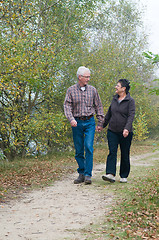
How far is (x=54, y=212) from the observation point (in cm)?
490

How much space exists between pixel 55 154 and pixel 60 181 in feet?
20.3

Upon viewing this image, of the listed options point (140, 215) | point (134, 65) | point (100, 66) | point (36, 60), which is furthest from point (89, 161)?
point (134, 65)

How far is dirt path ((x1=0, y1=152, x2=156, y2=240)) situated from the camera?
13.0ft

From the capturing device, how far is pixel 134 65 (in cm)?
2459

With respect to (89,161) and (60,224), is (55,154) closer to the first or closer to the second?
(89,161)

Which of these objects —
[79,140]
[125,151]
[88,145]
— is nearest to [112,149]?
[125,151]

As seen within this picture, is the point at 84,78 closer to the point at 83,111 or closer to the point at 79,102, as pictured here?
the point at 79,102

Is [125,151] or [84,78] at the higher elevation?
[84,78]

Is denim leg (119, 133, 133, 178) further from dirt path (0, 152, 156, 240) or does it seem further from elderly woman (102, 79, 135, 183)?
dirt path (0, 152, 156, 240)

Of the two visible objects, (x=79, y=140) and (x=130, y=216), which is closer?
(x=130, y=216)

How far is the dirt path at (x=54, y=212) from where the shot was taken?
3.96 metres

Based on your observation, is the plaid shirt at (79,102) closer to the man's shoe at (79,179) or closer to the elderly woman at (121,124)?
the elderly woman at (121,124)

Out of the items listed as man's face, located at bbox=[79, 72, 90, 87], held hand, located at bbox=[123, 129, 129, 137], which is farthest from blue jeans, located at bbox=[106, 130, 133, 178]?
man's face, located at bbox=[79, 72, 90, 87]

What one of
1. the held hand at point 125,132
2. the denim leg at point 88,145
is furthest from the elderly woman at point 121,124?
the denim leg at point 88,145
